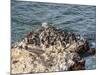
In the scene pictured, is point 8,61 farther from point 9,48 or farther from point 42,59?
point 42,59

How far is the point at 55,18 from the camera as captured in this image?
2.54 metres

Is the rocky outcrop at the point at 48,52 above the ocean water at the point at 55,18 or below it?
below

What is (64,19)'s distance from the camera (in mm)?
2576

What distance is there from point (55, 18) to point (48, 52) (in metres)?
0.42

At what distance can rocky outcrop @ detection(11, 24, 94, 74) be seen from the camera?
239cm

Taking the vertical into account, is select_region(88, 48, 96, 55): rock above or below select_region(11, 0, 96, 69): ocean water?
below

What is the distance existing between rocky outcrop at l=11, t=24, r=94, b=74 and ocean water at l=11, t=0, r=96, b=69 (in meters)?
0.07

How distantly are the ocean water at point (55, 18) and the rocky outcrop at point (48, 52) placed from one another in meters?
0.07

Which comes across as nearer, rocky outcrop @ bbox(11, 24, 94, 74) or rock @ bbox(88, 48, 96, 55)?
rocky outcrop @ bbox(11, 24, 94, 74)

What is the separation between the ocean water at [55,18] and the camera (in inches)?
93.7

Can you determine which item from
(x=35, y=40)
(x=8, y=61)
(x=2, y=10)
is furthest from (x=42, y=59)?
(x=2, y=10)

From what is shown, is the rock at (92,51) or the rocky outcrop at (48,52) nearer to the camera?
Answer: the rocky outcrop at (48,52)

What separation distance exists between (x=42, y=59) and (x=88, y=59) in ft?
2.00

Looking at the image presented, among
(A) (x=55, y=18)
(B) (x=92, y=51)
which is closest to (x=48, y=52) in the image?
(A) (x=55, y=18)
